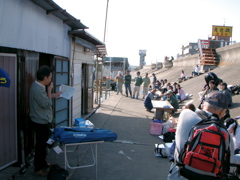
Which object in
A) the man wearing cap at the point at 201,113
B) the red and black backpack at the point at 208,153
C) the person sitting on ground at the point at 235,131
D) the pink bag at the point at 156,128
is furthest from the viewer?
the pink bag at the point at 156,128

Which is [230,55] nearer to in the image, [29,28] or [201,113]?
[29,28]

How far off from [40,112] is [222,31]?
5133cm

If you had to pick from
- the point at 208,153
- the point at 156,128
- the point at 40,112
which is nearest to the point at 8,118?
the point at 40,112

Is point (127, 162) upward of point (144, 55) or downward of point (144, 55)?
downward

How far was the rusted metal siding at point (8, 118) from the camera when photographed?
3.84 meters

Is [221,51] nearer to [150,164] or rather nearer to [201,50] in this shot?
[201,50]

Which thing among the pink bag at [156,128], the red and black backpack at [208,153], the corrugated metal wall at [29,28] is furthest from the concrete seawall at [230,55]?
the red and black backpack at [208,153]

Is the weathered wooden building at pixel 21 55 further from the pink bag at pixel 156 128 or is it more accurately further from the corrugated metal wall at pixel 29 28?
the pink bag at pixel 156 128

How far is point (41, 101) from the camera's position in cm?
372

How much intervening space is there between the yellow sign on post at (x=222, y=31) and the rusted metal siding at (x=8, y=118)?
49.4 m

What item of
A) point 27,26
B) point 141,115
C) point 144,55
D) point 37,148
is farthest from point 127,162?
point 144,55

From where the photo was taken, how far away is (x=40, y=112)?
3.83m

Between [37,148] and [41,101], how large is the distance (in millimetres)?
814

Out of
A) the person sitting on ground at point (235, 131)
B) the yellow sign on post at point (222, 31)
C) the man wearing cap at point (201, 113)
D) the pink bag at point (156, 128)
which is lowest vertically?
the pink bag at point (156, 128)
